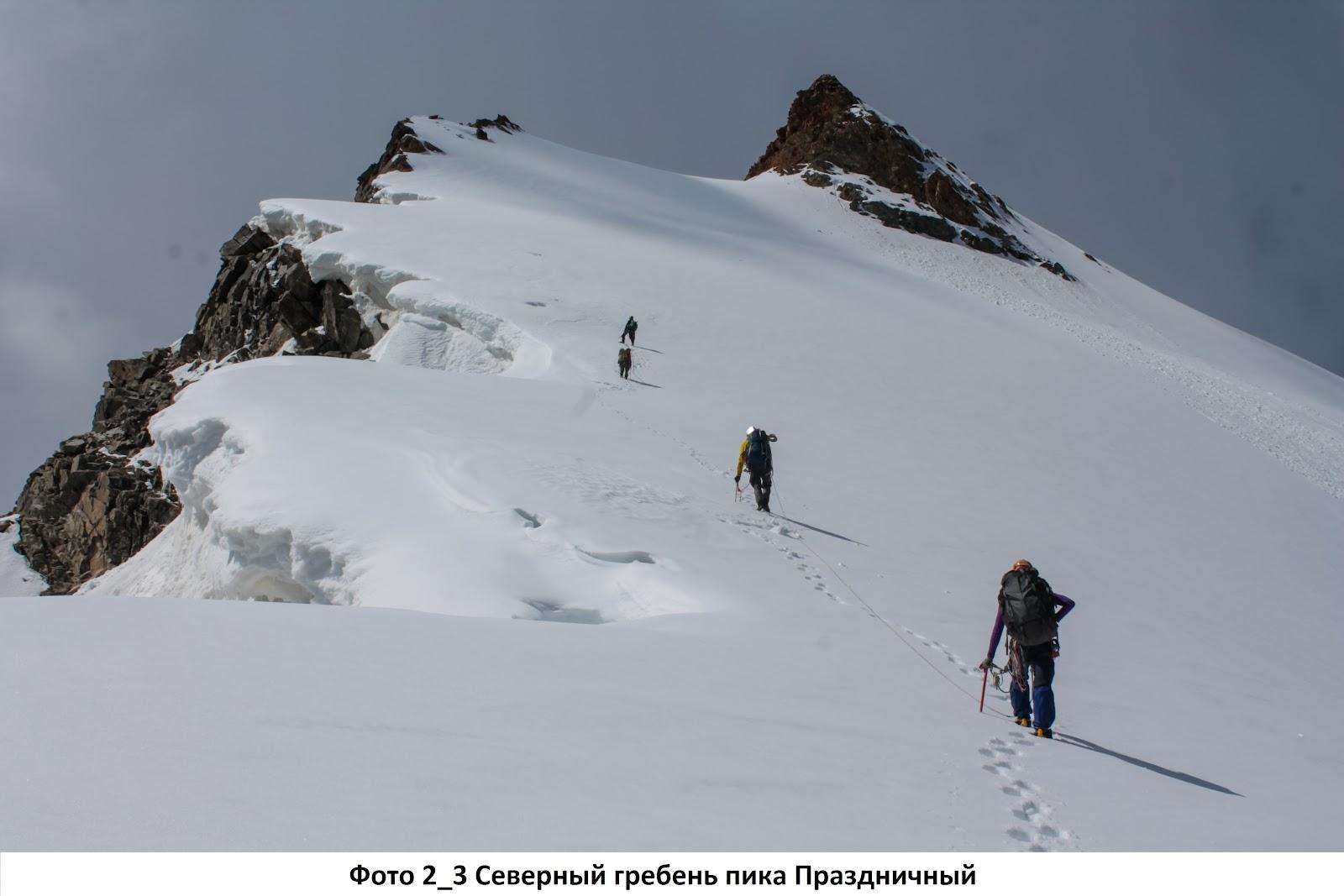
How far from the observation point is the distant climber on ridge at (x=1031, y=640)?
241 inches

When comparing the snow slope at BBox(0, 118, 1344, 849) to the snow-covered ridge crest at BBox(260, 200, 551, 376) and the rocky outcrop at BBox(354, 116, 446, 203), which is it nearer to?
the snow-covered ridge crest at BBox(260, 200, 551, 376)

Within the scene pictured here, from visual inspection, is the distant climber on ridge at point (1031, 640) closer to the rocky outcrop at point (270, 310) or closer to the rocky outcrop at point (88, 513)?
the rocky outcrop at point (270, 310)

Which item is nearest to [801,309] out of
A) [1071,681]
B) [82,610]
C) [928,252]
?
[1071,681]

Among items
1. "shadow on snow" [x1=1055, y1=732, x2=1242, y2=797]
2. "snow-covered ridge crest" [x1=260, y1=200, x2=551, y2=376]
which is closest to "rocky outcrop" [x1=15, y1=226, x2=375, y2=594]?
"snow-covered ridge crest" [x1=260, y1=200, x2=551, y2=376]

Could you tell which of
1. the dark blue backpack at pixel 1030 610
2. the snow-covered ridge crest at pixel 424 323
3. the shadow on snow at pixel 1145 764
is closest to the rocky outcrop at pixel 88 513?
the snow-covered ridge crest at pixel 424 323

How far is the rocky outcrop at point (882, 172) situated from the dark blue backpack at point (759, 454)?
176 feet

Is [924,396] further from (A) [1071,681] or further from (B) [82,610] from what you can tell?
(B) [82,610]

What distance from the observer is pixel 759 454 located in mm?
12289

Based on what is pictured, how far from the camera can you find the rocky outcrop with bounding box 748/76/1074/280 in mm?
61844

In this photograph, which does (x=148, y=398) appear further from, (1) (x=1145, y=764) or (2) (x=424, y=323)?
(1) (x=1145, y=764)

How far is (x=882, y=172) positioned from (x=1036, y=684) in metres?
70.2

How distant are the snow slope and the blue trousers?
13.3 inches
